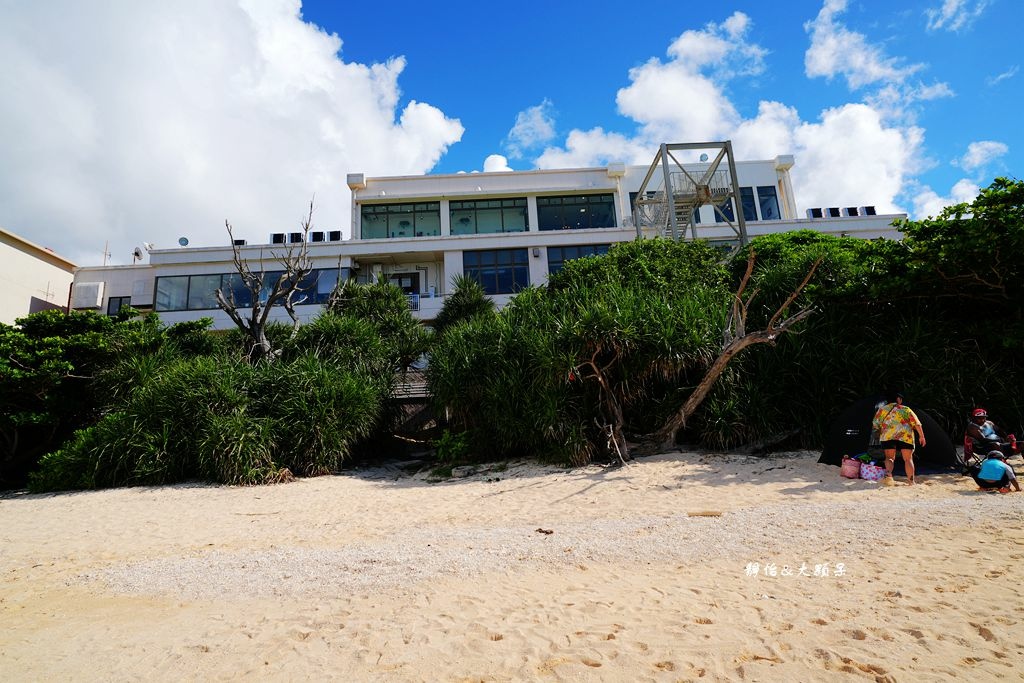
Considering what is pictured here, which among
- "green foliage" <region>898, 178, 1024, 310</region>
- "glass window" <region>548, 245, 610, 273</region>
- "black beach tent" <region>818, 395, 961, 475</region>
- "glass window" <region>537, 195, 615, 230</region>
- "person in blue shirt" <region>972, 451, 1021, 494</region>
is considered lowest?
"person in blue shirt" <region>972, 451, 1021, 494</region>

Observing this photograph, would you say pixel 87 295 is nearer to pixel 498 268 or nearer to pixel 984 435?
pixel 498 268

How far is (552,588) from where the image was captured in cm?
466

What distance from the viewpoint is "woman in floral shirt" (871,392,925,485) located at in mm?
7379

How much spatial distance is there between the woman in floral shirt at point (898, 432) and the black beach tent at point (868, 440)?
36 cm

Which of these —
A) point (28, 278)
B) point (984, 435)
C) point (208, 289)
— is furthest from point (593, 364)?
point (28, 278)

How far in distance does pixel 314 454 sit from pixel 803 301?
10594mm

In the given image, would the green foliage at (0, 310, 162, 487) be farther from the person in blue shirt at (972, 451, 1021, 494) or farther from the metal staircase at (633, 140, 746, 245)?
the person in blue shirt at (972, 451, 1021, 494)

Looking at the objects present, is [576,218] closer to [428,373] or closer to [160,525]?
[428,373]

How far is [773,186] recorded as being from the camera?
29656mm

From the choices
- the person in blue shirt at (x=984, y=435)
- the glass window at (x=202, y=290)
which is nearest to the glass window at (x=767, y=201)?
the person in blue shirt at (x=984, y=435)

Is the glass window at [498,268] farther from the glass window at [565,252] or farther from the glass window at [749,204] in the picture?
the glass window at [749,204]

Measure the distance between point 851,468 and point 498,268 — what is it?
63.2 feet

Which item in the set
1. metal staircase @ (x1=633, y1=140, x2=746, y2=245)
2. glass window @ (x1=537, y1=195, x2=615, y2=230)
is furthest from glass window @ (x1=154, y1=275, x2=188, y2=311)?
metal staircase @ (x1=633, y1=140, x2=746, y2=245)

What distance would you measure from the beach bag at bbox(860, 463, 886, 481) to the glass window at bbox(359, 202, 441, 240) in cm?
2433
